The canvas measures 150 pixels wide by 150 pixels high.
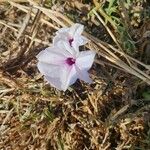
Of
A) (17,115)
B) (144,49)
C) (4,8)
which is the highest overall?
(4,8)

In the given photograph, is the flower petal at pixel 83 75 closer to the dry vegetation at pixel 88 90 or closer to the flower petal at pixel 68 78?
the flower petal at pixel 68 78

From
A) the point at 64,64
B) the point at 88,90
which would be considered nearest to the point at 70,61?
the point at 64,64

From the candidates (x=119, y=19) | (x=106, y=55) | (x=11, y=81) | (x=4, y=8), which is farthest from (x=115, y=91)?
(x=4, y=8)

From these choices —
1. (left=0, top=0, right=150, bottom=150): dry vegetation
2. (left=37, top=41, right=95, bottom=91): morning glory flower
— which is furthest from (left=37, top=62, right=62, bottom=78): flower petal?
(left=0, top=0, right=150, bottom=150): dry vegetation

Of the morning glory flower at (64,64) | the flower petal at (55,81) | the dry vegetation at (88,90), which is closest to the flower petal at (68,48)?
the morning glory flower at (64,64)

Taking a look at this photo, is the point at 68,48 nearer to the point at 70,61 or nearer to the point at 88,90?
the point at 70,61

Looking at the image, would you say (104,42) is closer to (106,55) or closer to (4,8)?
(106,55)

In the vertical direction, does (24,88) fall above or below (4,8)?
below
